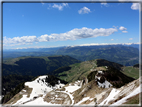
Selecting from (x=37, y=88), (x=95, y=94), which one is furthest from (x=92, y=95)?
(x=37, y=88)

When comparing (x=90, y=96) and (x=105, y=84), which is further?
(x=105, y=84)

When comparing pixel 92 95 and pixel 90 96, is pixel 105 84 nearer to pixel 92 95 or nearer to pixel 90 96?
pixel 92 95

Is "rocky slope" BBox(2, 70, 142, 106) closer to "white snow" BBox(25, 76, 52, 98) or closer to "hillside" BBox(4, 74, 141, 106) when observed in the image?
"hillside" BBox(4, 74, 141, 106)

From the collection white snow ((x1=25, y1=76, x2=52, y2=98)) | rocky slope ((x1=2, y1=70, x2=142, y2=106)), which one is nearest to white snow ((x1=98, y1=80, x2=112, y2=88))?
rocky slope ((x1=2, y1=70, x2=142, y2=106))

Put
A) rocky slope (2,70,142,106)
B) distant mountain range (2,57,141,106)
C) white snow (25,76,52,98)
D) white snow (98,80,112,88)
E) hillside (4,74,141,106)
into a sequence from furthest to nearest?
white snow (25,76,52,98), white snow (98,80,112,88), rocky slope (2,70,142,106), distant mountain range (2,57,141,106), hillside (4,74,141,106)

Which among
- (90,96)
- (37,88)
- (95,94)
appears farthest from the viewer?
(37,88)

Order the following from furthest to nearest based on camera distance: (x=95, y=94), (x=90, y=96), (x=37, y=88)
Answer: (x=37, y=88), (x=90, y=96), (x=95, y=94)

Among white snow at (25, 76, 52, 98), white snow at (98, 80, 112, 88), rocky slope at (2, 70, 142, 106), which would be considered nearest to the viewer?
rocky slope at (2, 70, 142, 106)

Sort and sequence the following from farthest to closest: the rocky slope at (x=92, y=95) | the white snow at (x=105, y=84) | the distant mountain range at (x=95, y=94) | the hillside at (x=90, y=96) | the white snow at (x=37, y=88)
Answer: the white snow at (x=37, y=88)
the white snow at (x=105, y=84)
the rocky slope at (x=92, y=95)
the distant mountain range at (x=95, y=94)
the hillside at (x=90, y=96)

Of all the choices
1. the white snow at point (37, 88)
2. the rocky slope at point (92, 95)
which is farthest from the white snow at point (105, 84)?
the white snow at point (37, 88)

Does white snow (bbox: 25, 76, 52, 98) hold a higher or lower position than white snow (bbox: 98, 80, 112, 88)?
lower

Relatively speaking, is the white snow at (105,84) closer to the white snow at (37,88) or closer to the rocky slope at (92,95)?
the rocky slope at (92,95)

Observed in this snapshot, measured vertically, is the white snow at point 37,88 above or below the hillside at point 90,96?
below

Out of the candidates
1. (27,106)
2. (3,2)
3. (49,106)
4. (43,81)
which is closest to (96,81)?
(49,106)
